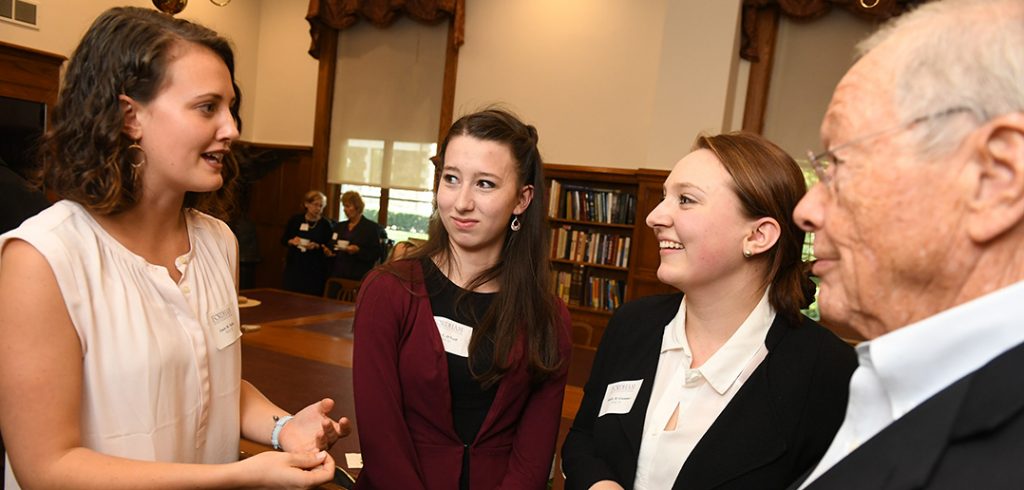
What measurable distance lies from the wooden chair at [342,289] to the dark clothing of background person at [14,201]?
12.1ft

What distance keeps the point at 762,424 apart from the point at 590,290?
18.6 feet

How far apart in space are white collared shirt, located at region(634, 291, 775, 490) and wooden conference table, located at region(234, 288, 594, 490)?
34.4 inches

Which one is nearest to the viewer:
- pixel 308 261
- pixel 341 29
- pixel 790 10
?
pixel 790 10

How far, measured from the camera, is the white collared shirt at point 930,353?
71cm

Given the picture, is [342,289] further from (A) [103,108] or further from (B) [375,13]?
(A) [103,108]

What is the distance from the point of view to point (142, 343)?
1.26 metres

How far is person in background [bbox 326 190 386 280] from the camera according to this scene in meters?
7.34

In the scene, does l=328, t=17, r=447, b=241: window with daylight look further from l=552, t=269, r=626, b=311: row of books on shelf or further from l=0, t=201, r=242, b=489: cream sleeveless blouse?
l=0, t=201, r=242, b=489: cream sleeveless blouse

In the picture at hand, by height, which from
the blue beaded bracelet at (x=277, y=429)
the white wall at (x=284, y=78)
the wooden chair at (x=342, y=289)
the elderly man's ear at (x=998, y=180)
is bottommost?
the wooden chair at (x=342, y=289)

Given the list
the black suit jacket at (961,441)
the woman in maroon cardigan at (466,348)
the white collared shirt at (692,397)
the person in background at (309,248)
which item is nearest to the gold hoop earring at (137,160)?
the woman in maroon cardigan at (466,348)

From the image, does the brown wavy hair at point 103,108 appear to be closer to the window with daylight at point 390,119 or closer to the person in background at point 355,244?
the person in background at point 355,244

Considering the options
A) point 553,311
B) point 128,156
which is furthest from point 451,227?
point 128,156

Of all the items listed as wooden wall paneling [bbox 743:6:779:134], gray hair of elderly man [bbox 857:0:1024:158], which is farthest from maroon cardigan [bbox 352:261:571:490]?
wooden wall paneling [bbox 743:6:779:134]

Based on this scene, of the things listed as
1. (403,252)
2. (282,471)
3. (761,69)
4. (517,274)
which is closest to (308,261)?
(761,69)
